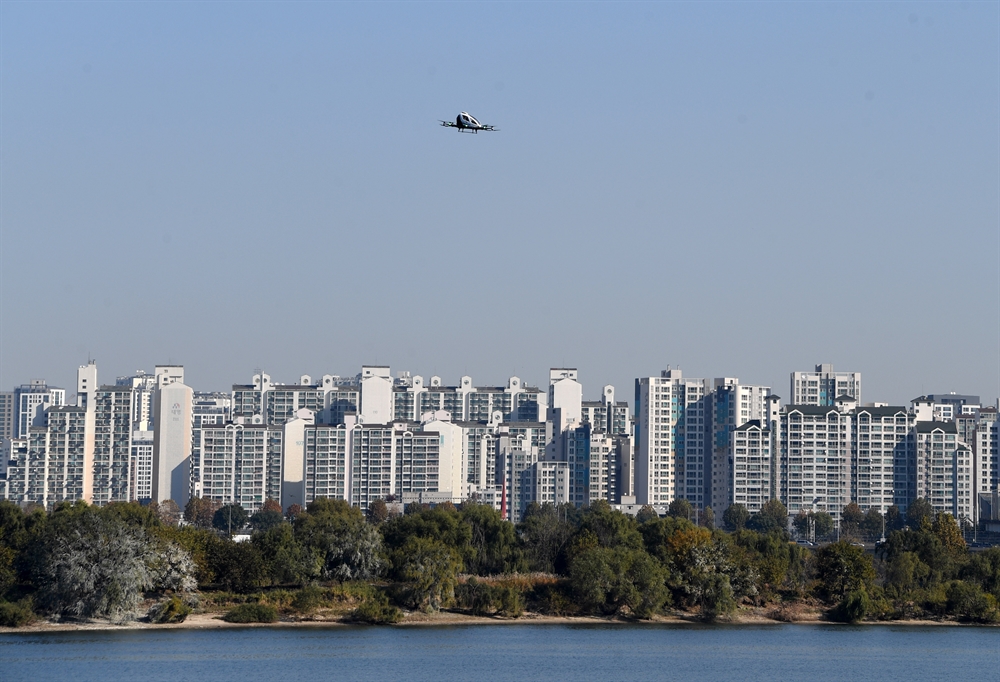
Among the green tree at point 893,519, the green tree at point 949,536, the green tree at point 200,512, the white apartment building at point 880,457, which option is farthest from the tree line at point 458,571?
the white apartment building at point 880,457

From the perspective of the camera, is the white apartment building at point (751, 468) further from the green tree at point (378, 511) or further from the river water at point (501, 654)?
the river water at point (501, 654)

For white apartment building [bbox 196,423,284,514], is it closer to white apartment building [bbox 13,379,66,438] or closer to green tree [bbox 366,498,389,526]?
green tree [bbox 366,498,389,526]

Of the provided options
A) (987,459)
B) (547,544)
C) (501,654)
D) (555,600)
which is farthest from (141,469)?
(501,654)

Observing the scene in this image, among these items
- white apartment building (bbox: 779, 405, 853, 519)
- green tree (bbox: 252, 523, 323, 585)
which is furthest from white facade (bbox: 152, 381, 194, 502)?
green tree (bbox: 252, 523, 323, 585)

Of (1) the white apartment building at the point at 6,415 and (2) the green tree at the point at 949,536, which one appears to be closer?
(2) the green tree at the point at 949,536

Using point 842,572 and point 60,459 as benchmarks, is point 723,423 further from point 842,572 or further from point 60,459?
point 842,572

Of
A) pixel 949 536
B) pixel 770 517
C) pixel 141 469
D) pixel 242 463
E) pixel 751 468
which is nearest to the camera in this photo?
pixel 949 536

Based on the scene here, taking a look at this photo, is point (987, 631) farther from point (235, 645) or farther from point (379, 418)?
point (379, 418)
